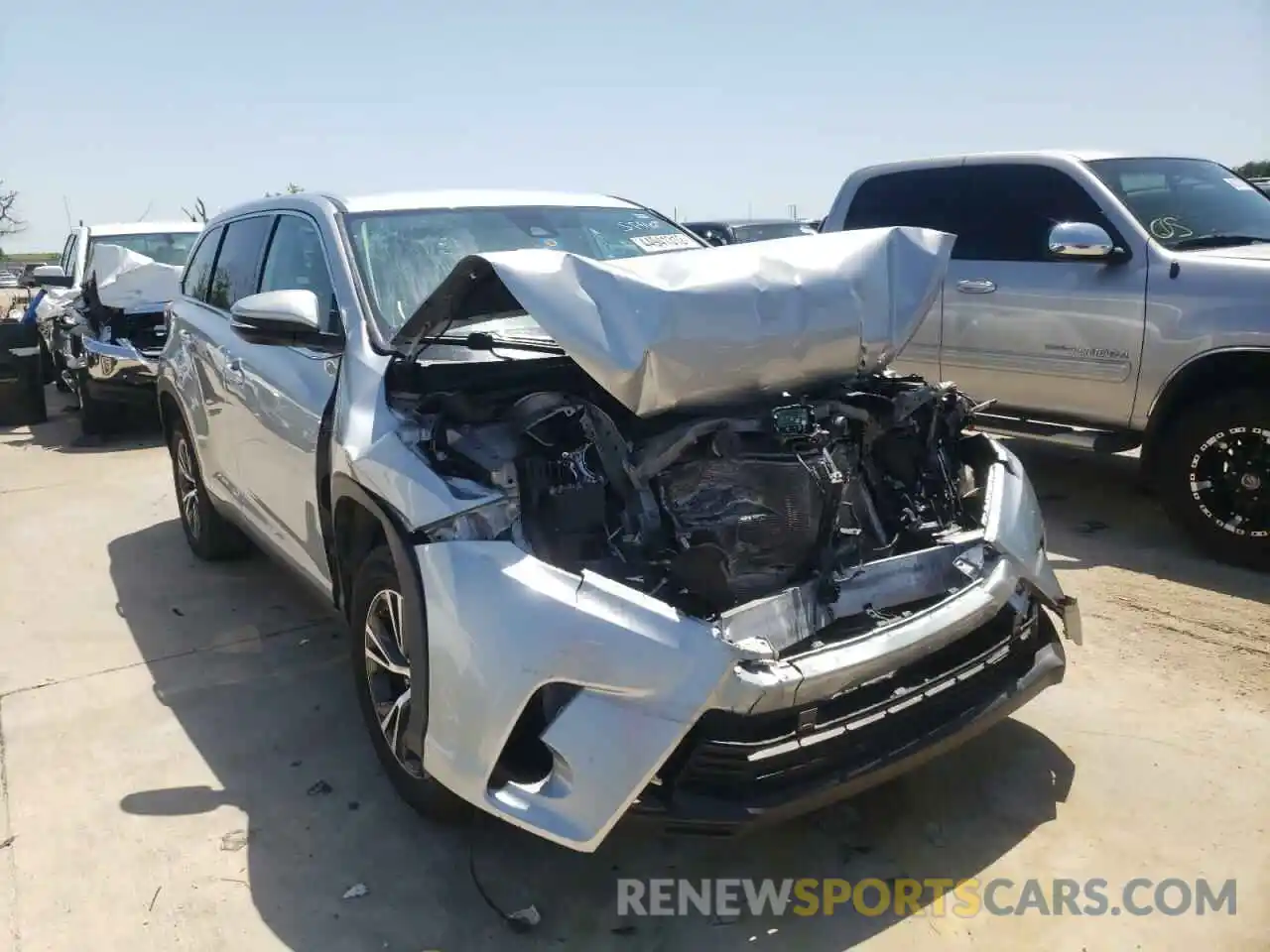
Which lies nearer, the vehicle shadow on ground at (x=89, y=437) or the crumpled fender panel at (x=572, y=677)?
the crumpled fender panel at (x=572, y=677)

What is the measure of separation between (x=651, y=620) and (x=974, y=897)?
3.96ft

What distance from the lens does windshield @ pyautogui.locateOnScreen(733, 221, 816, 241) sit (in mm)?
13484

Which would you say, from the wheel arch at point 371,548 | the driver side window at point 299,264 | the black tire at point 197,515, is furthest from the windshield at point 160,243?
the wheel arch at point 371,548

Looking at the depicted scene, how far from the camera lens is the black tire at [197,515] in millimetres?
5586

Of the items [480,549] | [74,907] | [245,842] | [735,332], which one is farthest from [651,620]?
[74,907]

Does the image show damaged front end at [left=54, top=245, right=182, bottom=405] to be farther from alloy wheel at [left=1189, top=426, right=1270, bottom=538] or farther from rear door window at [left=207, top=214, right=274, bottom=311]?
alloy wheel at [left=1189, top=426, right=1270, bottom=538]

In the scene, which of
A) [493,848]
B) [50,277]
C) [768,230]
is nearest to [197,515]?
[493,848]

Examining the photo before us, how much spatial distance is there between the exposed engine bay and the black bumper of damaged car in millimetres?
314

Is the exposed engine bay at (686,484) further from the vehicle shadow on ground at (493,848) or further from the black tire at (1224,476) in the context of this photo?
the black tire at (1224,476)

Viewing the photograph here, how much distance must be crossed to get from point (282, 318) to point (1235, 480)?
14.5ft

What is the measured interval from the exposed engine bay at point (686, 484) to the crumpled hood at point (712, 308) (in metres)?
0.14

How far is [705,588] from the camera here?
8.59ft

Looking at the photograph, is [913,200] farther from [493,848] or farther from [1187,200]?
[493,848]

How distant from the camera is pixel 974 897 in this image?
279 centimetres
